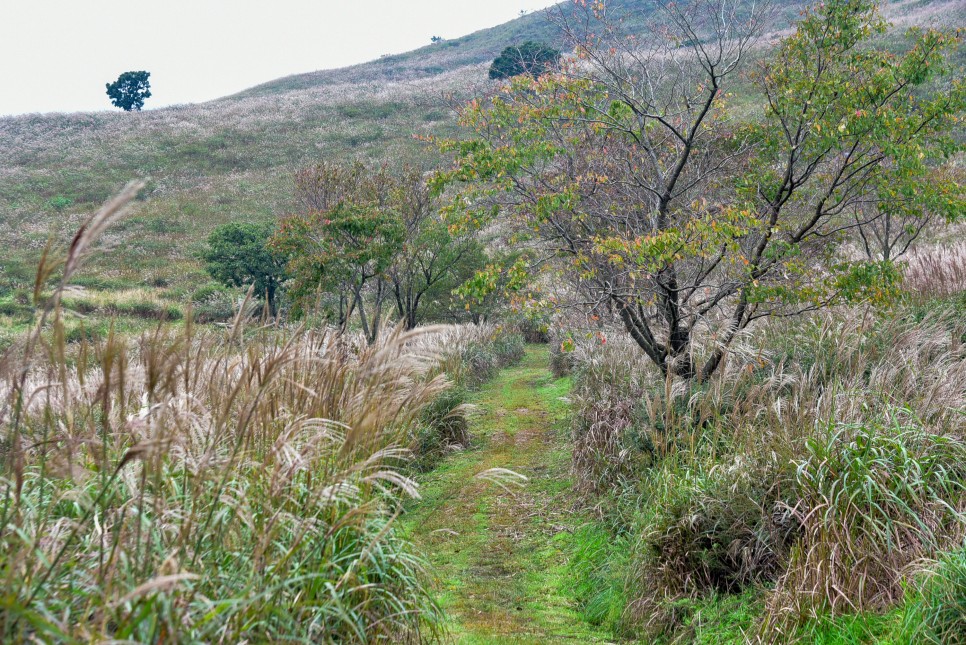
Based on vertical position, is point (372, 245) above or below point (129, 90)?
below

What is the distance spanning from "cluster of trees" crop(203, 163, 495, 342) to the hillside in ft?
33.2

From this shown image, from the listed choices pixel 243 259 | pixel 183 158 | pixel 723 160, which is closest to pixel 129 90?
pixel 183 158

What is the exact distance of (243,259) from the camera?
22219 millimetres

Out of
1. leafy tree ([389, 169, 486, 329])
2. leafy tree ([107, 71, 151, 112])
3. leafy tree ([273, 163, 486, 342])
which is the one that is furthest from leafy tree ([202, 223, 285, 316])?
leafy tree ([107, 71, 151, 112])

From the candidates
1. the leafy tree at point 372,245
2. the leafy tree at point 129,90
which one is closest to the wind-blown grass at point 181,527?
the leafy tree at point 372,245

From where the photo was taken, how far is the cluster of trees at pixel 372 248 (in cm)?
1238

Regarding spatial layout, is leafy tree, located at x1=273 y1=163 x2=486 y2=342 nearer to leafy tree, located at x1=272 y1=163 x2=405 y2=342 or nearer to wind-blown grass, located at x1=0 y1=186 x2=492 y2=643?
leafy tree, located at x1=272 y1=163 x2=405 y2=342

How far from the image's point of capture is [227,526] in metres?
2.23

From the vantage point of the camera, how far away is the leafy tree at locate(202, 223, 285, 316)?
872 inches

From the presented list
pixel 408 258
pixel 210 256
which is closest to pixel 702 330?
pixel 408 258

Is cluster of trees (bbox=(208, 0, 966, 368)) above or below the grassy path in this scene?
above

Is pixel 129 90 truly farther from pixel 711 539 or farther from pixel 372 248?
pixel 711 539

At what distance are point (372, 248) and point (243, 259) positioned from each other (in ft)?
37.6

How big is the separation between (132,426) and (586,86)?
532 centimetres
